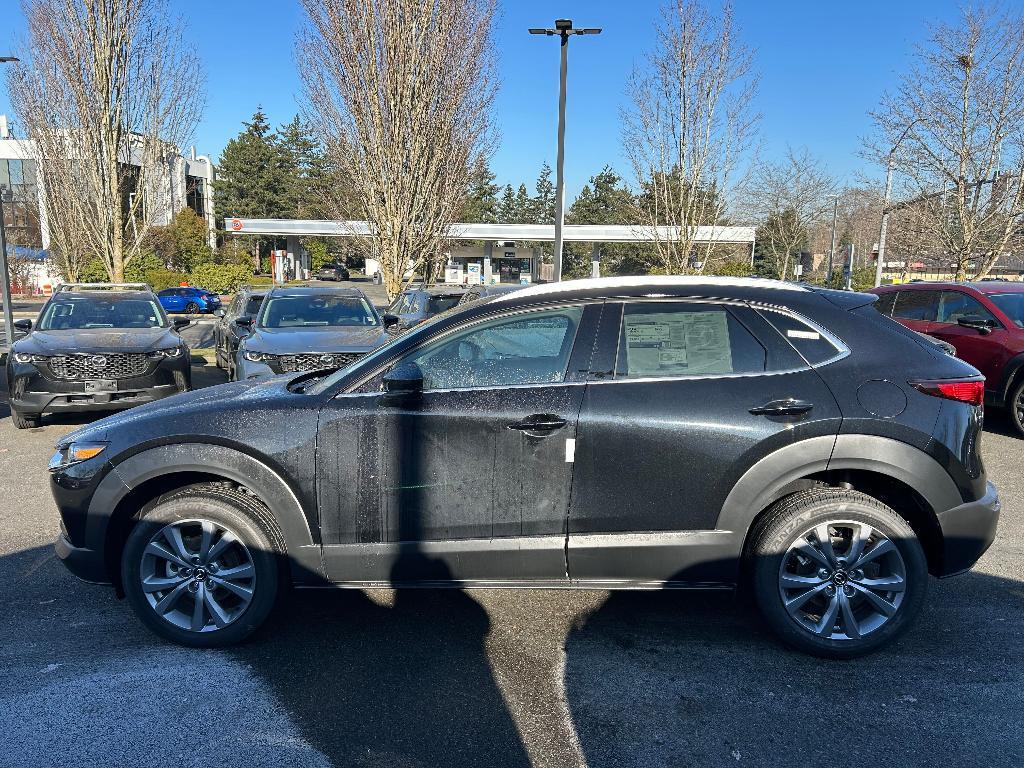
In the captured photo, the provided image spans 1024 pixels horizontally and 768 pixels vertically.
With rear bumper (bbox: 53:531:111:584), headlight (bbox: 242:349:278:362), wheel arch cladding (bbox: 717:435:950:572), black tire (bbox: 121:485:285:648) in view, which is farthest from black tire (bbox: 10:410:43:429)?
wheel arch cladding (bbox: 717:435:950:572)

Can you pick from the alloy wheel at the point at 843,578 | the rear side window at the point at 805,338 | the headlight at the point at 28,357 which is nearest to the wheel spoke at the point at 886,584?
the alloy wheel at the point at 843,578

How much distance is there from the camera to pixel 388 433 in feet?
11.3

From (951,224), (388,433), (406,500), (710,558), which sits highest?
(951,224)

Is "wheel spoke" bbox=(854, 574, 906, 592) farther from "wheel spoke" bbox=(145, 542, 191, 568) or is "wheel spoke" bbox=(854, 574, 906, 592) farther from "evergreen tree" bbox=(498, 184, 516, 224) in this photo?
"evergreen tree" bbox=(498, 184, 516, 224)

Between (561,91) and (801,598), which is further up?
(561,91)

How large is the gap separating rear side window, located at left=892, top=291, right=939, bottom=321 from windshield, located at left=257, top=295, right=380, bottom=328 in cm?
726

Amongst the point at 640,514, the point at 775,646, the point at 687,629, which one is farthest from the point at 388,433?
→ the point at 775,646

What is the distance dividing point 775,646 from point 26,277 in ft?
165

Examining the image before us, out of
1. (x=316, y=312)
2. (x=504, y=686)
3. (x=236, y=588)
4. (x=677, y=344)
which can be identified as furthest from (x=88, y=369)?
(x=677, y=344)

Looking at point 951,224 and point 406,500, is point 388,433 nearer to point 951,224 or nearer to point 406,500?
point 406,500

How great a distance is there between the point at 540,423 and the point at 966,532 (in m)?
2.09

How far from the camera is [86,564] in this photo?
11.8 ft

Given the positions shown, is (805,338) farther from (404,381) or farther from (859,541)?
Result: (404,381)

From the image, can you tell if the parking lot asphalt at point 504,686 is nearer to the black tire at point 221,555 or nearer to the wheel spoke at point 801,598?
the black tire at point 221,555
